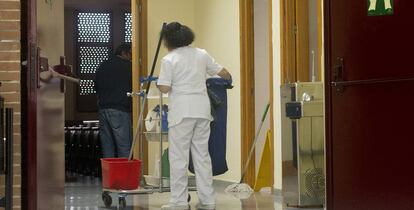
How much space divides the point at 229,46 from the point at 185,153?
294 centimetres

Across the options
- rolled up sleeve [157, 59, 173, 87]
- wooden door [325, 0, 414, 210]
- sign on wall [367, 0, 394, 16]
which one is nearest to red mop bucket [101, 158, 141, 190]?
rolled up sleeve [157, 59, 173, 87]

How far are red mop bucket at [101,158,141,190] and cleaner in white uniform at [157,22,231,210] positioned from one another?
50cm

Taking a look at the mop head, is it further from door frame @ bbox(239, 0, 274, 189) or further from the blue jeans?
the blue jeans

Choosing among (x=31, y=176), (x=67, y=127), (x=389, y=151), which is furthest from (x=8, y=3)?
(x=67, y=127)

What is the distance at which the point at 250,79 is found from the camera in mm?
7648

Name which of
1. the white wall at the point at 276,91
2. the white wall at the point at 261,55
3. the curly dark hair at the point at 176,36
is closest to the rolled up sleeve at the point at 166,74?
the curly dark hair at the point at 176,36

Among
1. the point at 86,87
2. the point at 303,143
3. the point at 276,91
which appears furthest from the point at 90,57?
the point at 303,143

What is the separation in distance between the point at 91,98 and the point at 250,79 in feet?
21.3

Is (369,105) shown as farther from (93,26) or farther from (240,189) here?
(93,26)

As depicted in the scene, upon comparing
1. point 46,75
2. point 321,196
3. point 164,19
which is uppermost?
point 164,19

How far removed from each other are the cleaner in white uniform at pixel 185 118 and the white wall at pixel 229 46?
2.44 meters

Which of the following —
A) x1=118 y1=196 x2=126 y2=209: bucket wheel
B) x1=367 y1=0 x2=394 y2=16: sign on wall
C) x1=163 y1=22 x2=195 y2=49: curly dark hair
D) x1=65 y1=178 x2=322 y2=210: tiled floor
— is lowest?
x1=65 y1=178 x2=322 y2=210: tiled floor

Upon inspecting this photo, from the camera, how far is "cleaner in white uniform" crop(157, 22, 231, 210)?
208 inches

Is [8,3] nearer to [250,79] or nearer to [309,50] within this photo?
[309,50]
